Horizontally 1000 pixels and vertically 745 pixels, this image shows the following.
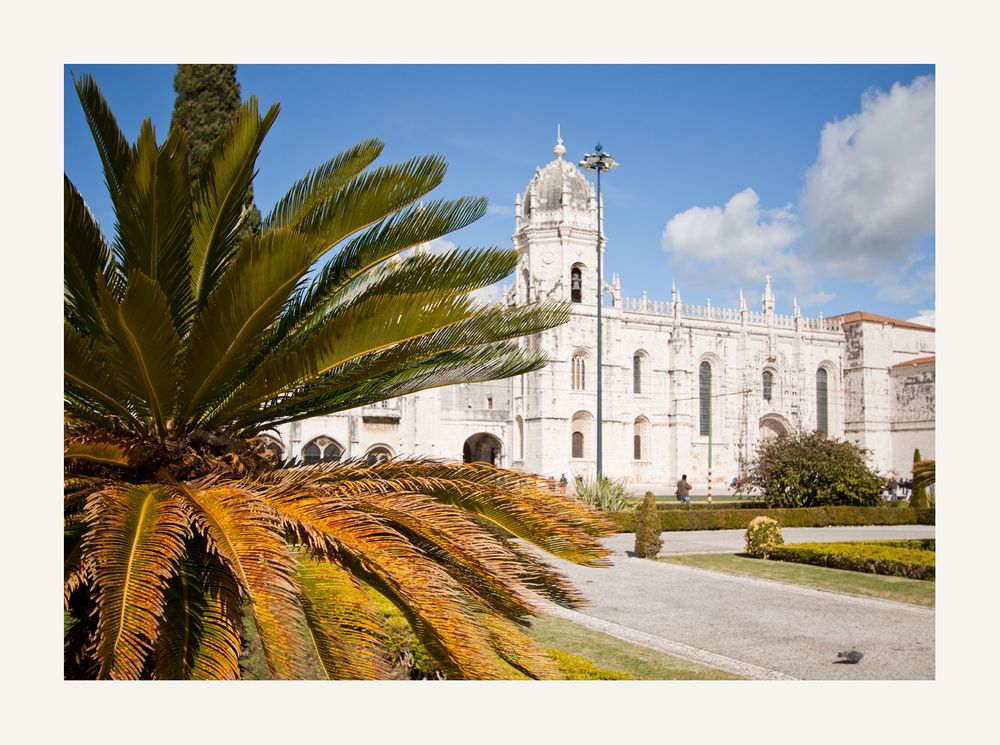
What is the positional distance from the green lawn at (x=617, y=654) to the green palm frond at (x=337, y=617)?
2.68 meters

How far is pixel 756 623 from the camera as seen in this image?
8.83 metres

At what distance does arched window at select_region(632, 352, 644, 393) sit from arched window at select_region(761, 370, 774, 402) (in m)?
7.46

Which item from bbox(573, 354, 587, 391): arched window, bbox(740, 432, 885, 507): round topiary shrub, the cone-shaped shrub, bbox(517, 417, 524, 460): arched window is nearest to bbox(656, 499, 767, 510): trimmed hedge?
bbox(740, 432, 885, 507): round topiary shrub

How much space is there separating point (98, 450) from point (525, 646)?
222 cm

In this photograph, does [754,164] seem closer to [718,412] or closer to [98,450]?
[98,450]

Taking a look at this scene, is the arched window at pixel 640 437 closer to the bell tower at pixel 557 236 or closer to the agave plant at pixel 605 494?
the bell tower at pixel 557 236

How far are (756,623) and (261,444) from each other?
6233 mm

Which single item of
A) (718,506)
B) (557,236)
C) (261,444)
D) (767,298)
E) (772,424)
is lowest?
(718,506)

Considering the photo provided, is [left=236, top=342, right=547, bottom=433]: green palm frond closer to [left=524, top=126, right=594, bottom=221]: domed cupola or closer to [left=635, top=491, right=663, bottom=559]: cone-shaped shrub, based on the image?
[left=635, top=491, right=663, bottom=559]: cone-shaped shrub

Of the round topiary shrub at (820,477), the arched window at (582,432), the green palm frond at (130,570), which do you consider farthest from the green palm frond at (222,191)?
the arched window at (582,432)

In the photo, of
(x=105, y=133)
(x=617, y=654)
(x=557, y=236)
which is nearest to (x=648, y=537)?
(x=617, y=654)

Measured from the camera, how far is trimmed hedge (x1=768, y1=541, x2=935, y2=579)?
38.4 feet

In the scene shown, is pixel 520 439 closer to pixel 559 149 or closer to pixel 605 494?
pixel 559 149

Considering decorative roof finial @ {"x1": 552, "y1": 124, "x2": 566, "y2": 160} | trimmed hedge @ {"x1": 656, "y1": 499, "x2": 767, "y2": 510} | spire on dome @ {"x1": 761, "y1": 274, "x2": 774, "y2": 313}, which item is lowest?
trimmed hedge @ {"x1": 656, "y1": 499, "x2": 767, "y2": 510}
